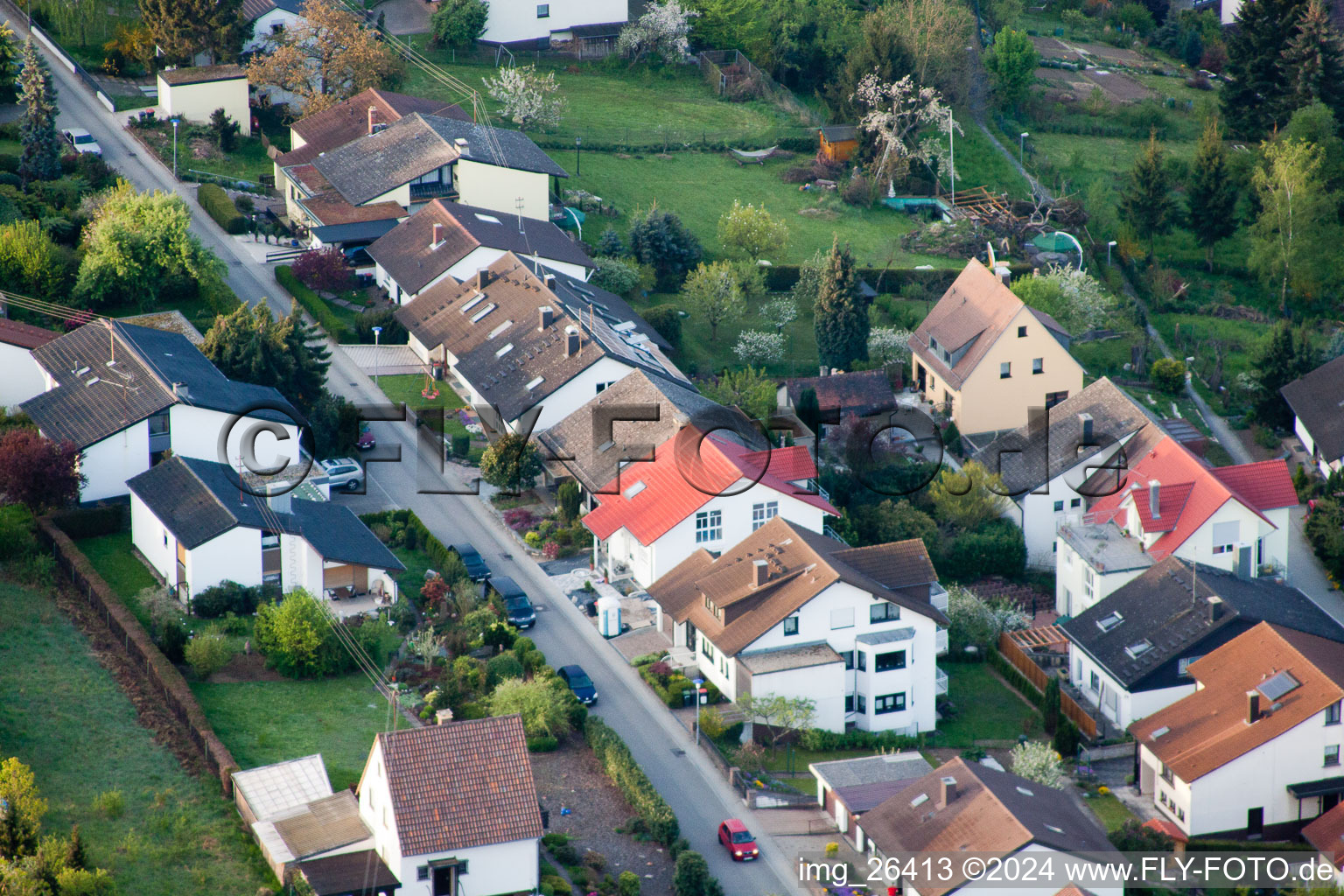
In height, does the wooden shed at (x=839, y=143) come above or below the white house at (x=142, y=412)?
above

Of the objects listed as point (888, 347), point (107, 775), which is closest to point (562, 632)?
point (107, 775)

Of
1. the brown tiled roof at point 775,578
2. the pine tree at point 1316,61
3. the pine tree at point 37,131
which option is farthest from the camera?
the pine tree at point 1316,61

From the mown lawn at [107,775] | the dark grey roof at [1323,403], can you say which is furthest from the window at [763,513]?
the dark grey roof at [1323,403]

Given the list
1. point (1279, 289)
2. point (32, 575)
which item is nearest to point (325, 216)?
point (32, 575)

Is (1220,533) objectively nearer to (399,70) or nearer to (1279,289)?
(1279,289)

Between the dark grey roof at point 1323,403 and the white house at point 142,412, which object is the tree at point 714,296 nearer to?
the white house at point 142,412
